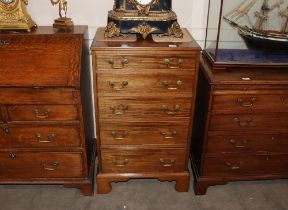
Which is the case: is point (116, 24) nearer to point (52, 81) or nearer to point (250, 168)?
point (52, 81)

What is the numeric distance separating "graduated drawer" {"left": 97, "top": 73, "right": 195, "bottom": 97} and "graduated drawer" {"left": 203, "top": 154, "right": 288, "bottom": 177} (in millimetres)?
735

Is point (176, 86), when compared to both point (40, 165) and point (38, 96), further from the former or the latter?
point (40, 165)

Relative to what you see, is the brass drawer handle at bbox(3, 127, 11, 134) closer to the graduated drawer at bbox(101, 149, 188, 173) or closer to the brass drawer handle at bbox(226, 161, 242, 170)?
the graduated drawer at bbox(101, 149, 188, 173)

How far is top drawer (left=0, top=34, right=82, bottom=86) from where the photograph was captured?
7.03 ft

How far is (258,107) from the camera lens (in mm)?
2346

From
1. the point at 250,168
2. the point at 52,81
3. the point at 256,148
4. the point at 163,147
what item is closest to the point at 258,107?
the point at 256,148

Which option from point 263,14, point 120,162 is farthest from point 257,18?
point 120,162

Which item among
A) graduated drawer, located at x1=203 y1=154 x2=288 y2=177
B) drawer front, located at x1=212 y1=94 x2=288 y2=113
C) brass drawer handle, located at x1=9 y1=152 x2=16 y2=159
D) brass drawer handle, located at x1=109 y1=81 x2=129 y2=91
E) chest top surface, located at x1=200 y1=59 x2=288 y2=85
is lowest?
graduated drawer, located at x1=203 y1=154 x2=288 y2=177

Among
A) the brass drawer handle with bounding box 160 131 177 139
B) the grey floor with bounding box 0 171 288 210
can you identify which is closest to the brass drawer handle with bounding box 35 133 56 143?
the grey floor with bounding box 0 171 288 210

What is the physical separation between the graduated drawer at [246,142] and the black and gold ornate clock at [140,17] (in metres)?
0.91

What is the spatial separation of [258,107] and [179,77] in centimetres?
68

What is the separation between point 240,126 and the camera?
7.98ft

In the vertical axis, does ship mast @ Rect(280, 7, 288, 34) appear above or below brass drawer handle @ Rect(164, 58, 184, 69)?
above

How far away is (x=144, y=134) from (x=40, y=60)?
Answer: 99 cm
